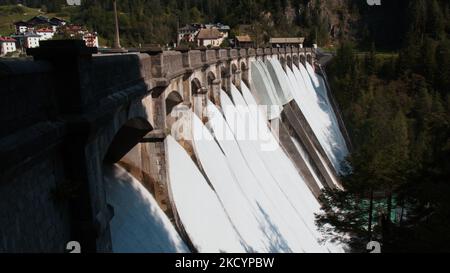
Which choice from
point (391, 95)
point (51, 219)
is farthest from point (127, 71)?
point (391, 95)

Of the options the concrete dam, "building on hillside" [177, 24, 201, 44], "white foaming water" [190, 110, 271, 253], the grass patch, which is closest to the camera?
the concrete dam

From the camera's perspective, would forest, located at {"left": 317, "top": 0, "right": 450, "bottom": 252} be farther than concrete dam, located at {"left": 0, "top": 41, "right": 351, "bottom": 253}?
Yes

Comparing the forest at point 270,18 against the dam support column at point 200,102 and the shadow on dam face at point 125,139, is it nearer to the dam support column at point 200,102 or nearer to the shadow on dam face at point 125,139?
the dam support column at point 200,102

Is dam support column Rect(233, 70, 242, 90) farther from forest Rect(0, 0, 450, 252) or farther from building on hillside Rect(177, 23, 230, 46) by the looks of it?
building on hillside Rect(177, 23, 230, 46)

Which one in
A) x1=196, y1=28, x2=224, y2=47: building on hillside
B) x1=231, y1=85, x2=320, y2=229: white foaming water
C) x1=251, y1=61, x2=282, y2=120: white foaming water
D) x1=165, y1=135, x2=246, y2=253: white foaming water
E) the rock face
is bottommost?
x1=231, y1=85, x2=320, y2=229: white foaming water

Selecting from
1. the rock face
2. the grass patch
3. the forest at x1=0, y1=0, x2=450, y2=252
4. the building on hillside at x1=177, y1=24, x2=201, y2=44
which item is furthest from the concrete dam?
the grass patch
